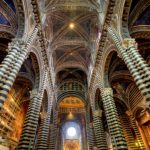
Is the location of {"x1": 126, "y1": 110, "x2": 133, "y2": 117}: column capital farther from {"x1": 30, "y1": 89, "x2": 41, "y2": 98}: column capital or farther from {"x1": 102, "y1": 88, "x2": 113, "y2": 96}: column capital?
{"x1": 30, "y1": 89, "x2": 41, "y2": 98}: column capital

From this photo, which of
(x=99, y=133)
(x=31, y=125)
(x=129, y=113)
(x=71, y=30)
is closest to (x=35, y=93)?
(x=31, y=125)

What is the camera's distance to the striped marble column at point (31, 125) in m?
9.61

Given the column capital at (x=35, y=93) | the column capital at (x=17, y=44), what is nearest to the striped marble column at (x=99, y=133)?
the column capital at (x=35, y=93)

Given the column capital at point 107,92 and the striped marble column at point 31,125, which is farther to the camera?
→ the column capital at point 107,92

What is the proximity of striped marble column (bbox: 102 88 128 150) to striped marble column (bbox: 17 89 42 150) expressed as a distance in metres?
5.71

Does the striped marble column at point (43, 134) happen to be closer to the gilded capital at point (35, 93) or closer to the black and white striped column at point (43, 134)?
the black and white striped column at point (43, 134)

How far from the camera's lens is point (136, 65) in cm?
780

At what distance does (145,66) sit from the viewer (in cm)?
741

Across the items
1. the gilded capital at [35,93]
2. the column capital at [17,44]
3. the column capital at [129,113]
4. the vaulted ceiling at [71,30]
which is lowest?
the gilded capital at [35,93]

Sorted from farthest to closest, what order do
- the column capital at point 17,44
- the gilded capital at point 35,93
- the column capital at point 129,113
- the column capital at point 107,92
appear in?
the column capital at point 129,113, the column capital at point 107,92, the gilded capital at point 35,93, the column capital at point 17,44

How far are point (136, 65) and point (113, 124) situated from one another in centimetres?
523

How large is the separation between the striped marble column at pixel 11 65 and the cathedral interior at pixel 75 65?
0.15ft

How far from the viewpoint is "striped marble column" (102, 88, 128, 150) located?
9664 mm

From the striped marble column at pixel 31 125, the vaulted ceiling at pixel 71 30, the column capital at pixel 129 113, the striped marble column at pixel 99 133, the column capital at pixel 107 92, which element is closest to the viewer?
the striped marble column at pixel 31 125
